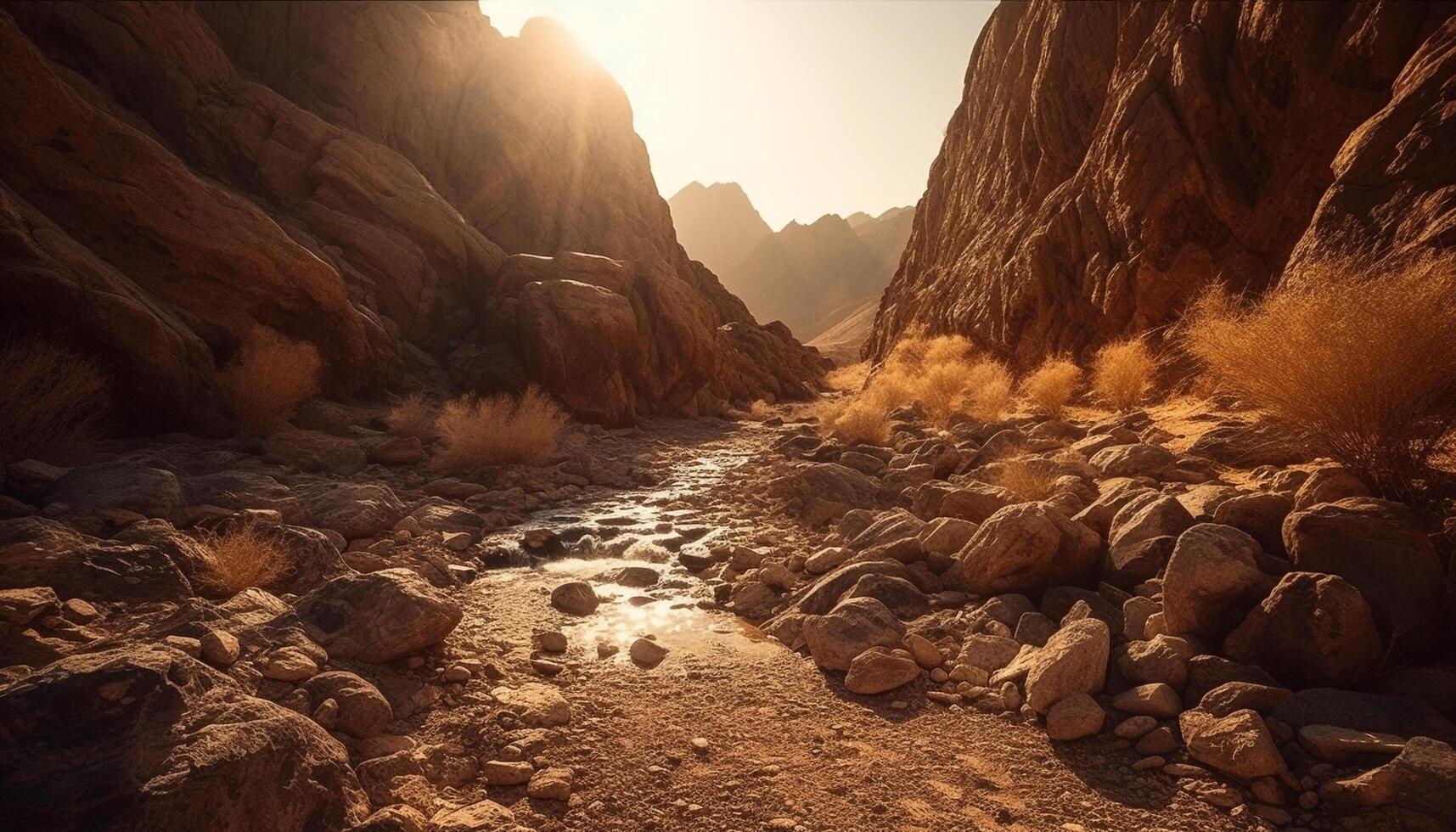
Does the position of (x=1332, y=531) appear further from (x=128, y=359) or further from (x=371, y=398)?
(x=371, y=398)

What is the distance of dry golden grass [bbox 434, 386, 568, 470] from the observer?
9680mm

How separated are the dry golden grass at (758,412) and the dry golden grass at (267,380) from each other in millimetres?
12223

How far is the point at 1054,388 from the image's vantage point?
1144 cm

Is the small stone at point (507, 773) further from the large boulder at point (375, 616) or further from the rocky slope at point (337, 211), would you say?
the rocky slope at point (337, 211)

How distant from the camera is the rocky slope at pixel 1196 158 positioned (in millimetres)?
6039

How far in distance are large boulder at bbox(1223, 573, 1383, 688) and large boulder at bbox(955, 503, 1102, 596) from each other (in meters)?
1.27

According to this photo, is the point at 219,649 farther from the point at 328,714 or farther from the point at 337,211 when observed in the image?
the point at 337,211

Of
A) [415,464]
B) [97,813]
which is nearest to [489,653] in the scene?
[97,813]

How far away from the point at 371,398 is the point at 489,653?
10.0 m

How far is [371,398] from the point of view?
12.5 meters

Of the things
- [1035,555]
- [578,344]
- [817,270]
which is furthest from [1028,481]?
[817,270]

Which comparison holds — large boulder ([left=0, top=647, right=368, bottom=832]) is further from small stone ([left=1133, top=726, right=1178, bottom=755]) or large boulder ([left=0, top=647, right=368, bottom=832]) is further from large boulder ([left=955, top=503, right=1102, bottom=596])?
large boulder ([left=955, top=503, right=1102, bottom=596])

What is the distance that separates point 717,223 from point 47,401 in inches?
4836

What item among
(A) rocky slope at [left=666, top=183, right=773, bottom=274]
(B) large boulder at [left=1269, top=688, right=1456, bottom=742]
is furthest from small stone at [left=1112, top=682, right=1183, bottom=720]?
(A) rocky slope at [left=666, top=183, right=773, bottom=274]
